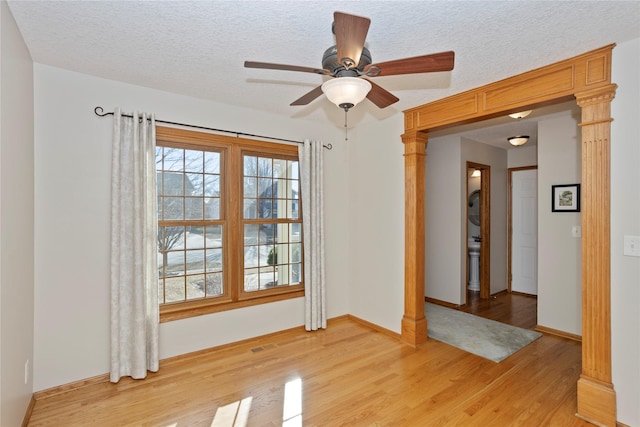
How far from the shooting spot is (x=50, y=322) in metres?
2.64

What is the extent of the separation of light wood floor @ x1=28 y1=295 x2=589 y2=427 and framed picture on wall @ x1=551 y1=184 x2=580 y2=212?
1576mm

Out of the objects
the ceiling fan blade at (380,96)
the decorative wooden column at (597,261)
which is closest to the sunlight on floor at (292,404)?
the decorative wooden column at (597,261)

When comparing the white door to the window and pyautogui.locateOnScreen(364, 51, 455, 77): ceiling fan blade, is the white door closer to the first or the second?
the window

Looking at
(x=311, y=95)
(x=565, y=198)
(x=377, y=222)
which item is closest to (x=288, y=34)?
(x=311, y=95)

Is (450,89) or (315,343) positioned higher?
(450,89)

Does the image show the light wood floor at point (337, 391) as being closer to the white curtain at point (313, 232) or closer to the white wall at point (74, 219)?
the white wall at point (74, 219)

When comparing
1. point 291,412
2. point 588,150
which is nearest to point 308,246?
point 291,412

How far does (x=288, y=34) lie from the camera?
211 cm

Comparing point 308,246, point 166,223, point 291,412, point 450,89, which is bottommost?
point 291,412

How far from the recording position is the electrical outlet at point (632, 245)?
7.04 feet

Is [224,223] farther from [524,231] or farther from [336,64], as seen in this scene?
[524,231]

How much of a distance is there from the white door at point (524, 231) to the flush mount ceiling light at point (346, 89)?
16.6 ft

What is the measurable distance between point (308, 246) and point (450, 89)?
2.31 m

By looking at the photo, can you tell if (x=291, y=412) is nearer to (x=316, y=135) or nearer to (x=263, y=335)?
(x=263, y=335)
